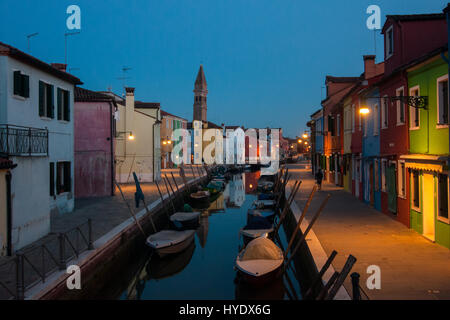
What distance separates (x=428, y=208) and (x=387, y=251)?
2904mm

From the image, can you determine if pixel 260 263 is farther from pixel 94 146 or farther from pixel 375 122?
pixel 94 146

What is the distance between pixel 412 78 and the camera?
14.1 metres

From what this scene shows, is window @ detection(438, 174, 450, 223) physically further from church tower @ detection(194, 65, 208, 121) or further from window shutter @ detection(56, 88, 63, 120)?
church tower @ detection(194, 65, 208, 121)

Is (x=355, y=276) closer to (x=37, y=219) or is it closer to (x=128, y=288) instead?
(x=128, y=288)

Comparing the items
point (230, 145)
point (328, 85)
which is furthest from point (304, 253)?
point (230, 145)

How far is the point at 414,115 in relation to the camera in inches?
556

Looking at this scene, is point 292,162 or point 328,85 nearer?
point 328,85

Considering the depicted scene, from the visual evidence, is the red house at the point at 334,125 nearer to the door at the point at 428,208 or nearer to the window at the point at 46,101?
the door at the point at 428,208

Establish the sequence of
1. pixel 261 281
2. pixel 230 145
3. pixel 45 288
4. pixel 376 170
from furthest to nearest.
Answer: pixel 230 145
pixel 376 170
pixel 261 281
pixel 45 288

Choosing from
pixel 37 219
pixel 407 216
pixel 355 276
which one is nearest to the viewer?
pixel 355 276

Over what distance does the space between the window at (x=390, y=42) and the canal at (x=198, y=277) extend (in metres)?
9.31

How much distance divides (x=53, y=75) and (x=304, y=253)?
12671mm

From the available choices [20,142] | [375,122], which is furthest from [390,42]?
[20,142]

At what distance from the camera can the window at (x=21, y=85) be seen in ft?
45.5
